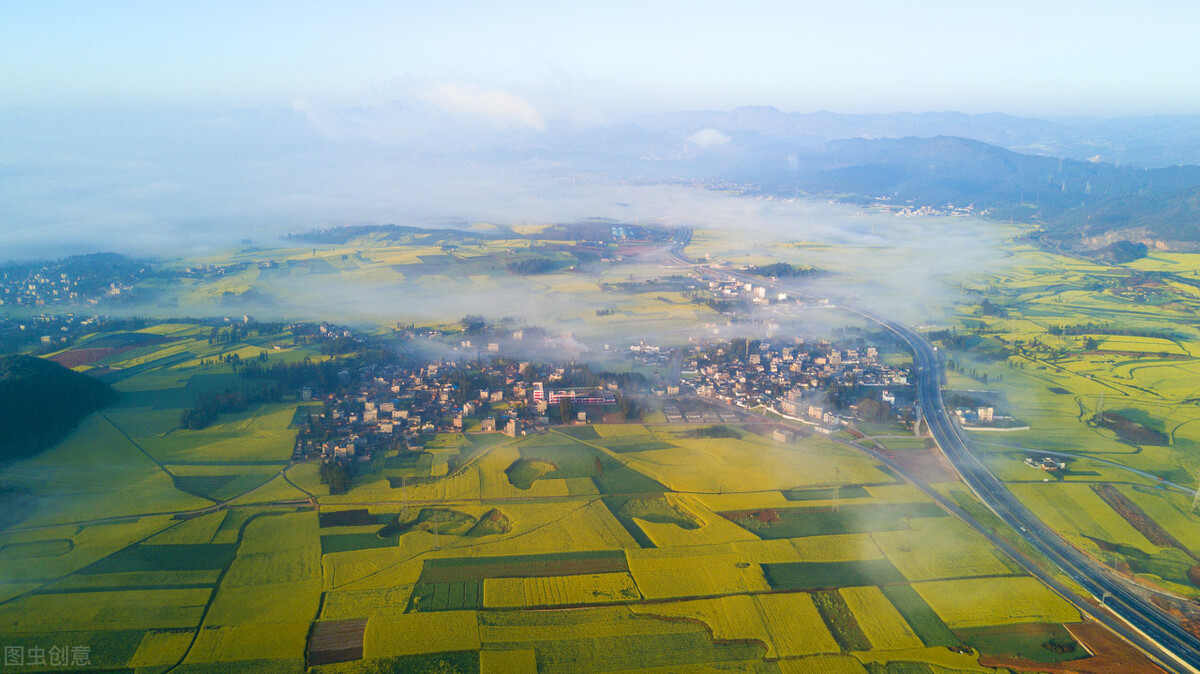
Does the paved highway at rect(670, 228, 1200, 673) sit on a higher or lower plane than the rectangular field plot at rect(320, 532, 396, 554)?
lower

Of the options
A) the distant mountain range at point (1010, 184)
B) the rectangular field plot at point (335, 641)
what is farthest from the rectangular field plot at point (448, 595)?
the distant mountain range at point (1010, 184)

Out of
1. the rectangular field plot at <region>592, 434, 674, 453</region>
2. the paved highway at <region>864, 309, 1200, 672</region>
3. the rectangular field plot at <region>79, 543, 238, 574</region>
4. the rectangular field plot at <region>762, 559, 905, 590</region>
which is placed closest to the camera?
the paved highway at <region>864, 309, 1200, 672</region>

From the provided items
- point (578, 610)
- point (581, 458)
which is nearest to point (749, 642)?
point (578, 610)

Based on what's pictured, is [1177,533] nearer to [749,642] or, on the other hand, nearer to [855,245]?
[749,642]

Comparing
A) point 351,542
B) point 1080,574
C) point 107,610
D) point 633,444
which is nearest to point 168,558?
point 107,610

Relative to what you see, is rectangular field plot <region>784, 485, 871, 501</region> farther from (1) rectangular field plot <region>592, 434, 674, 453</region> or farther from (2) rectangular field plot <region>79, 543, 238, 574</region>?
(2) rectangular field plot <region>79, 543, 238, 574</region>

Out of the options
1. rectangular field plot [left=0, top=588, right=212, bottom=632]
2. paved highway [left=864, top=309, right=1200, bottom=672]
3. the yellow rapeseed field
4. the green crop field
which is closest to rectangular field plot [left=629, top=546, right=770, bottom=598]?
the green crop field

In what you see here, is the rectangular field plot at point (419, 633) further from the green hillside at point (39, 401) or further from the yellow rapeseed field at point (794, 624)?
the green hillside at point (39, 401)
